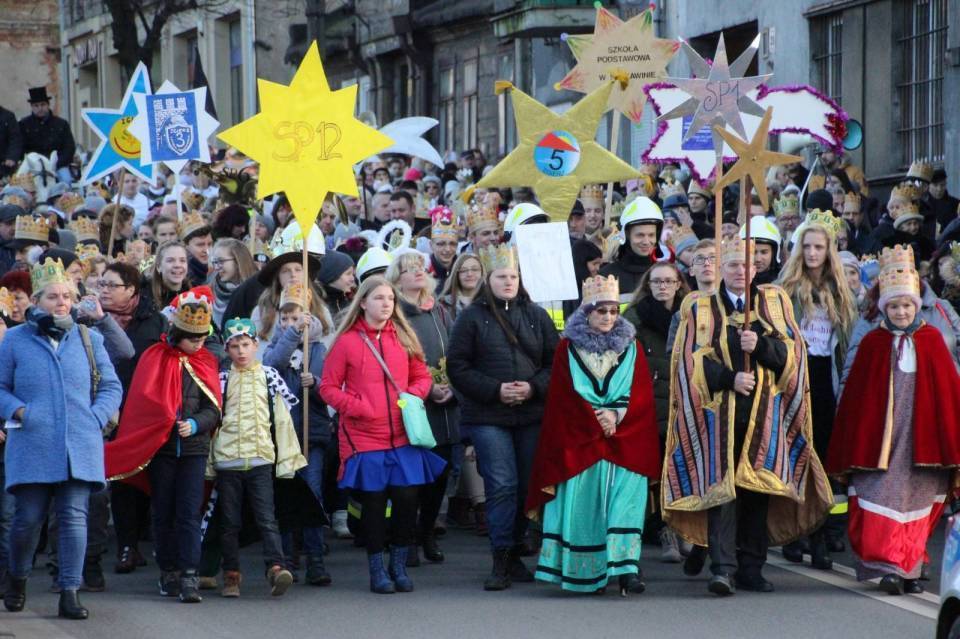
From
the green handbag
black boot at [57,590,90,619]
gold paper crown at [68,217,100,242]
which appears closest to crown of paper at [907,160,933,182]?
gold paper crown at [68,217,100,242]

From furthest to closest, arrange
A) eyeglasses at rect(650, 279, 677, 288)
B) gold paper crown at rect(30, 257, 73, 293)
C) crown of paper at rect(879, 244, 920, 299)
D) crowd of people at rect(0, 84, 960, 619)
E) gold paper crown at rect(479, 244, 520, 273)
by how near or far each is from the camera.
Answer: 1. eyeglasses at rect(650, 279, 677, 288)
2. gold paper crown at rect(479, 244, 520, 273)
3. crown of paper at rect(879, 244, 920, 299)
4. crowd of people at rect(0, 84, 960, 619)
5. gold paper crown at rect(30, 257, 73, 293)

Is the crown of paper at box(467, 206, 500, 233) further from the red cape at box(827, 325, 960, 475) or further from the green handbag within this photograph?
the red cape at box(827, 325, 960, 475)

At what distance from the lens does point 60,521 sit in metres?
10.0

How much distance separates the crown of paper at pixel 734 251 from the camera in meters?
11.0

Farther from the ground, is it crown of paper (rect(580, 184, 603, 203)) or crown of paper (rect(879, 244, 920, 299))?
crown of paper (rect(580, 184, 603, 203))

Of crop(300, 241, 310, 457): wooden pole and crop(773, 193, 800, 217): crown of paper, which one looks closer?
crop(300, 241, 310, 457): wooden pole

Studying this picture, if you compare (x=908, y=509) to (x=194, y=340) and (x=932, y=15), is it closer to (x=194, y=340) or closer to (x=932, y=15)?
(x=194, y=340)

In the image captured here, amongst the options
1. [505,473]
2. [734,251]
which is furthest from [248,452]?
[734,251]

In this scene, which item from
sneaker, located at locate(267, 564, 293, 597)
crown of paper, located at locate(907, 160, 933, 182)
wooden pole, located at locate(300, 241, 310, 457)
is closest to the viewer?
sneaker, located at locate(267, 564, 293, 597)

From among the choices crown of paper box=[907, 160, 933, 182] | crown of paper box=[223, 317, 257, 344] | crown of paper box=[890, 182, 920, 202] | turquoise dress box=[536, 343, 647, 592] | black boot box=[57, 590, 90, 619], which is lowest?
black boot box=[57, 590, 90, 619]

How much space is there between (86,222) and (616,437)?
8.19m

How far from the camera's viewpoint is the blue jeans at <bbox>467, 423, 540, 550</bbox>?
35.3ft

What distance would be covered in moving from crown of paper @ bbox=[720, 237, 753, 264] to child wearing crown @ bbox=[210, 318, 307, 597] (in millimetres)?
2618

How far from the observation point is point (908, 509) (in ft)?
34.7
